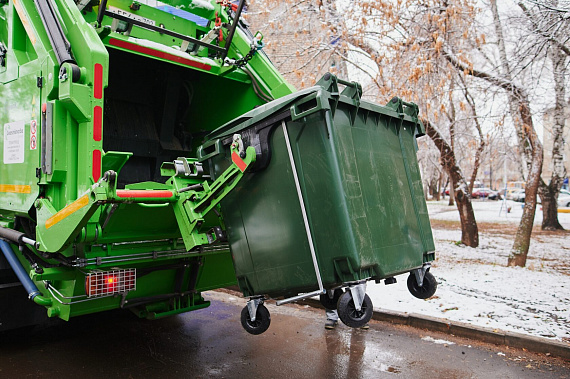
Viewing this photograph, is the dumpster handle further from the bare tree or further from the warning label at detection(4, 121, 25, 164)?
the bare tree

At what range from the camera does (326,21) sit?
7281 mm

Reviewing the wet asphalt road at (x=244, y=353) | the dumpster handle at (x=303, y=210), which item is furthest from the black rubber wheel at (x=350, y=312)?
the wet asphalt road at (x=244, y=353)

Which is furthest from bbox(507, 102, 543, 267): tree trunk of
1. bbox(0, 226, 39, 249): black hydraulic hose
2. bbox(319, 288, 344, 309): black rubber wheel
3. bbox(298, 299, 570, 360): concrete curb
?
bbox(0, 226, 39, 249): black hydraulic hose

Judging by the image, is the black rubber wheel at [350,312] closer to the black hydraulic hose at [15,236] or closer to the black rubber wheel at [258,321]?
the black rubber wheel at [258,321]

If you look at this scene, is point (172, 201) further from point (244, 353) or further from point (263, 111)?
point (244, 353)

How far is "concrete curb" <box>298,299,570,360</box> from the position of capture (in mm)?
3607

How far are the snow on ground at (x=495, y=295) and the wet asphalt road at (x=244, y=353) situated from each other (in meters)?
0.41

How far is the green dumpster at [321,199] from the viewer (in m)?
2.41

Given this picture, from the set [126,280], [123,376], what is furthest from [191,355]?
[126,280]

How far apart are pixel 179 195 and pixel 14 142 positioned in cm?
127

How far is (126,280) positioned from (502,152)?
361 inches

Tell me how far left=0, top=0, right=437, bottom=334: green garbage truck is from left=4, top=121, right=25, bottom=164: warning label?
1cm

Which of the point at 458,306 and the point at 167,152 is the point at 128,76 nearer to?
the point at 167,152

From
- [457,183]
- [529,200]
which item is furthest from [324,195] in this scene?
[457,183]
